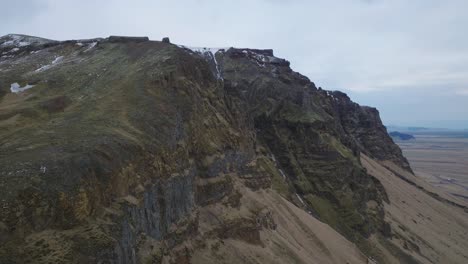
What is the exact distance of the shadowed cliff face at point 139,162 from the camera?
24.5 metres

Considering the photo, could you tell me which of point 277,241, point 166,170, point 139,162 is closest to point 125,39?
point 166,170

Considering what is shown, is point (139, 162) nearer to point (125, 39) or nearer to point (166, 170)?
point (166, 170)

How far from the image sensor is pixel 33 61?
56594mm

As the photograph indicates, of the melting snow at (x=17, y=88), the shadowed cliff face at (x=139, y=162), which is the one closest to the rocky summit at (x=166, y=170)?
the shadowed cliff face at (x=139, y=162)

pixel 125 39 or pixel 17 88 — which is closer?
pixel 17 88

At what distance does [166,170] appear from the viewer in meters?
35.6

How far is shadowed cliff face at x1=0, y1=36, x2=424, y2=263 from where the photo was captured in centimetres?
2452

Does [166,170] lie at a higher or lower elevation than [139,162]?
lower

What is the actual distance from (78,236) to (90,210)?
2.05m

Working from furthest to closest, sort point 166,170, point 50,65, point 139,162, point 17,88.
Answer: point 50,65, point 17,88, point 166,170, point 139,162

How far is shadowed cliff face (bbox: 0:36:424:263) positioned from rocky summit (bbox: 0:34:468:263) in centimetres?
12

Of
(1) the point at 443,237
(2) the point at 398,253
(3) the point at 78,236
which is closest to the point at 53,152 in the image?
(3) the point at 78,236

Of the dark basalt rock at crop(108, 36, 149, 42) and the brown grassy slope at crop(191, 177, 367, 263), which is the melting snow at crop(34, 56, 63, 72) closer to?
Result: the dark basalt rock at crop(108, 36, 149, 42)

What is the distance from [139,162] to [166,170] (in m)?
3.68
